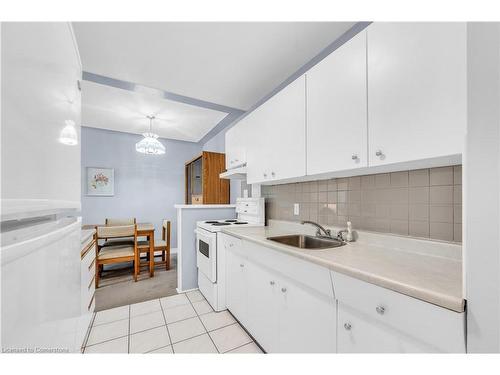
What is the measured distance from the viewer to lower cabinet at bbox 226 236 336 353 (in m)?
1.02

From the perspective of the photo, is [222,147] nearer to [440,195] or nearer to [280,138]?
[280,138]

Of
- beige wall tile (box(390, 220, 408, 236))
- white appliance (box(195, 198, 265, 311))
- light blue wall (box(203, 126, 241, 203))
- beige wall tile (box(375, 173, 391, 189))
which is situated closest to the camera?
beige wall tile (box(390, 220, 408, 236))

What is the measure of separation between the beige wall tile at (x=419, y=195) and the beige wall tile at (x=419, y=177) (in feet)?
0.09

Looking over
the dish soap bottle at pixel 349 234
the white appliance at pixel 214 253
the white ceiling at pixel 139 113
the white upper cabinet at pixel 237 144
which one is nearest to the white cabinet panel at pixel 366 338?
the dish soap bottle at pixel 349 234

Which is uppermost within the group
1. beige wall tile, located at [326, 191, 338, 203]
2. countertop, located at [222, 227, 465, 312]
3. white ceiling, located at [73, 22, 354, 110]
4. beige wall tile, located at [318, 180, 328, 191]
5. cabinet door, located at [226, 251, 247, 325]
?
white ceiling, located at [73, 22, 354, 110]

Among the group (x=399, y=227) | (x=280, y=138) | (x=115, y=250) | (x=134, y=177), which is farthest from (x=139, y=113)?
Answer: (x=399, y=227)

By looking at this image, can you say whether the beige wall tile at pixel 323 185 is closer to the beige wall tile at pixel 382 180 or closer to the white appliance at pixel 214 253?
the beige wall tile at pixel 382 180

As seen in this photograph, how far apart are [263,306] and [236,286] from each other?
0.46m

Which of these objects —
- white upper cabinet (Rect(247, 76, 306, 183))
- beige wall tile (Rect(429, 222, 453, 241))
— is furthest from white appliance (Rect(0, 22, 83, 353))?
beige wall tile (Rect(429, 222, 453, 241))

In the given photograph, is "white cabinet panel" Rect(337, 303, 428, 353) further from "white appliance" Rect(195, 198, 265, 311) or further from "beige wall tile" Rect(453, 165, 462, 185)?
"white appliance" Rect(195, 198, 265, 311)

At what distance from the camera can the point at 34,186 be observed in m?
0.46

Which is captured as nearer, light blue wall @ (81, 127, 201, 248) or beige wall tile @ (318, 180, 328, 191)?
beige wall tile @ (318, 180, 328, 191)

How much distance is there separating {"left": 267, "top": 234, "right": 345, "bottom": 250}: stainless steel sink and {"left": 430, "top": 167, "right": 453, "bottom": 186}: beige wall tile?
0.67m

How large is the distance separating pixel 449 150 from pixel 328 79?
31.6 inches
